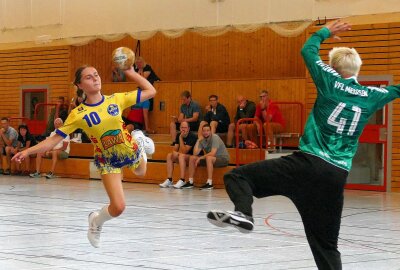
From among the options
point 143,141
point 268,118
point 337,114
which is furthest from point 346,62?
point 268,118

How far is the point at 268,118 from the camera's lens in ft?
72.8

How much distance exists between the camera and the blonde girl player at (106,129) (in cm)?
955

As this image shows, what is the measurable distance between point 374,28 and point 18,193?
1016 centimetres

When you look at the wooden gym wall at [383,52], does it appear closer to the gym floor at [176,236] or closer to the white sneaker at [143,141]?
the gym floor at [176,236]

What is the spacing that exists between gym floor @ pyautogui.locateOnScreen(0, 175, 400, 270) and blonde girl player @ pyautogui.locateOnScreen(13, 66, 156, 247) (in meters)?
0.73

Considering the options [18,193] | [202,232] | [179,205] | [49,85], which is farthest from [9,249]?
[49,85]

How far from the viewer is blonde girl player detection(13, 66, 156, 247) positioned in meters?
9.55

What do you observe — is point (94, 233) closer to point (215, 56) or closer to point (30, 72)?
point (215, 56)

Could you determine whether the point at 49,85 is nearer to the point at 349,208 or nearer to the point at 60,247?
the point at 349,208

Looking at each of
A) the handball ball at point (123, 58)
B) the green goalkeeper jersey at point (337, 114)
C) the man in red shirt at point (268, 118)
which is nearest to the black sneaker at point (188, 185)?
the man in red shirt at point (268, 118)

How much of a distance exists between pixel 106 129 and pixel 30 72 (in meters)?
22.4

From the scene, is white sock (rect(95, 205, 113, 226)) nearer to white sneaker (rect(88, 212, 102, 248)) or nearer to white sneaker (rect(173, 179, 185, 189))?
white sneaker (rect(88, 212, 102, 248))

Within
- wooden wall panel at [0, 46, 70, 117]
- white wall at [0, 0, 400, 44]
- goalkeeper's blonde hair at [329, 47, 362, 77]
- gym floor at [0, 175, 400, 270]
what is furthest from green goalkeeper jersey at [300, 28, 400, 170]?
wooden wall panel at [0, 46, 70, 117]

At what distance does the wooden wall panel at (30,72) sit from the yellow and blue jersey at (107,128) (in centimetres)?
2020
